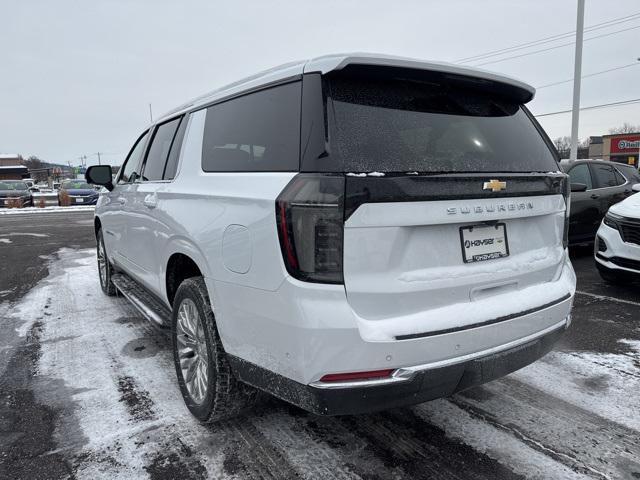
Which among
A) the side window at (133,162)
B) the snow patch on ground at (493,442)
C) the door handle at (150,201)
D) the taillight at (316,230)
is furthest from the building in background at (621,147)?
the taillight at (316,230)

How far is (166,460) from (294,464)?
2.15ft

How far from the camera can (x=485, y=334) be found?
6.95 feet

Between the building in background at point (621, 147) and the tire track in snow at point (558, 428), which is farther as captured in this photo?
the building in background at point (621, 147)

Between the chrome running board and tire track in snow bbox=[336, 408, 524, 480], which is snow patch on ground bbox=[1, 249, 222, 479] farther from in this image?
tire track in snow bbox=[336, 408, 524, 480]

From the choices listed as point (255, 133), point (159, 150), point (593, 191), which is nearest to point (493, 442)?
point (255, 133)

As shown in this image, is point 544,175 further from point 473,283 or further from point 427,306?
point 427,306

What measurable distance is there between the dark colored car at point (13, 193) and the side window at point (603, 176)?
26.6m

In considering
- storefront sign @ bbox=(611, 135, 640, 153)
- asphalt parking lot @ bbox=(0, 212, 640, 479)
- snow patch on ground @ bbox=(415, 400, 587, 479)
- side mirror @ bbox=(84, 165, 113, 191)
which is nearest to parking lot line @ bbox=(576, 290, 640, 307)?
asphalt parking lot @ bbox=(0, 212, 640, 479)

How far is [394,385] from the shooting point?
6.30 ft

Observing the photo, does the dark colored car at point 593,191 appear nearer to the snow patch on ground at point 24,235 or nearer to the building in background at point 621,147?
the snow patch on ground at point 24,235

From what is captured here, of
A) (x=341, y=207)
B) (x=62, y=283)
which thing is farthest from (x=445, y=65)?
(x=62, y=283)

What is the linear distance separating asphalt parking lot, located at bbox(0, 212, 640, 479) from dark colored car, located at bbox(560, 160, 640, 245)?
12.5ft

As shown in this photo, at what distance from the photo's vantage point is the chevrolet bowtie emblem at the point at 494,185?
216 centimetres

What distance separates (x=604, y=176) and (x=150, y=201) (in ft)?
25.0
